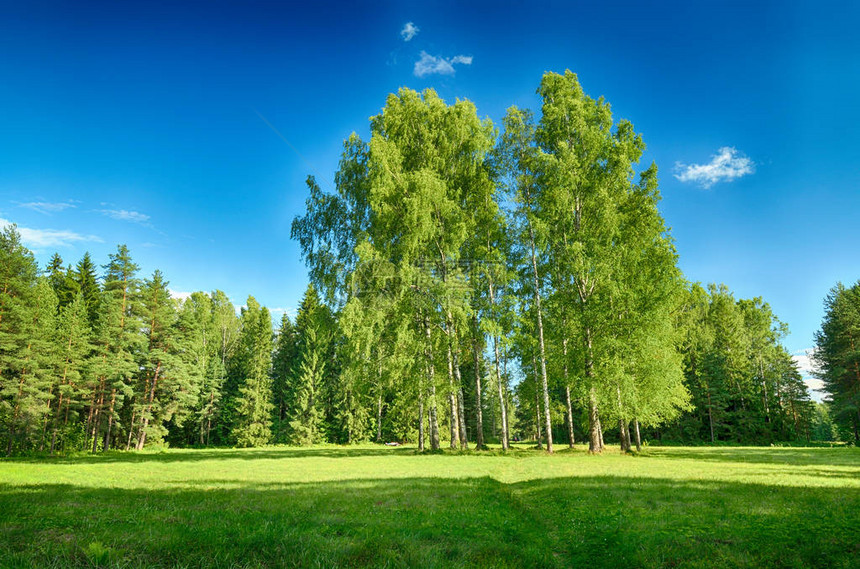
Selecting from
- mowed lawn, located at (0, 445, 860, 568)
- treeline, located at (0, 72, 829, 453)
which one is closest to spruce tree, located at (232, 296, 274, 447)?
treeline, located at (0, 72, 829, 453)

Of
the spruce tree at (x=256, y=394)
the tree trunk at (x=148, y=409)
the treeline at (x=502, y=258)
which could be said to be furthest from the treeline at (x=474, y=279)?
the spruce tree at (x=256, y=394)

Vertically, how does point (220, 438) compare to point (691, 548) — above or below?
below

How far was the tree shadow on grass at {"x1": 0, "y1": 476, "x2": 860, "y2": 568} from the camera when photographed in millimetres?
5090

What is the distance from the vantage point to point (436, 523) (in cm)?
740

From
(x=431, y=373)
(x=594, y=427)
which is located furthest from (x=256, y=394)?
(x=594, y=427)

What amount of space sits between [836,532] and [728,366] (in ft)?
Answer: 173

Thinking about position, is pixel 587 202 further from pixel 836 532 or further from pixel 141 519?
pixel 141 519

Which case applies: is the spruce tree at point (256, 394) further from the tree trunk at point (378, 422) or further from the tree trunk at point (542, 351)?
the tree trunk at point (542, 351)

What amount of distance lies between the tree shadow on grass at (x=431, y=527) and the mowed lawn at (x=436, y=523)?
3cm

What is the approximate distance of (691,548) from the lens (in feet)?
19.5

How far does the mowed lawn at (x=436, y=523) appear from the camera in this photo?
513cm

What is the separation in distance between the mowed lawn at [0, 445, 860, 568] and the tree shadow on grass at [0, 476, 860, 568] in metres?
0.03

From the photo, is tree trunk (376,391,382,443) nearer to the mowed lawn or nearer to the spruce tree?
the spruce tree

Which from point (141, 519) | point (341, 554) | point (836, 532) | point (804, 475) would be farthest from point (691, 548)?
point (804, 475)
